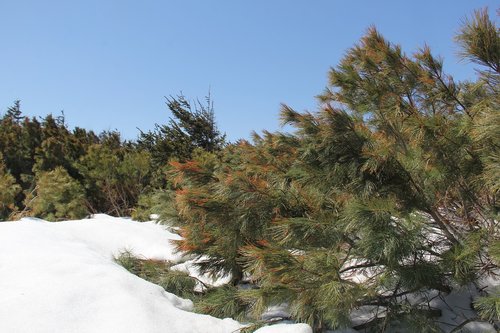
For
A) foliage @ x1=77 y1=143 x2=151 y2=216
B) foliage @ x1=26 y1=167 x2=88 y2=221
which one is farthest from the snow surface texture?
foliage @ x1=77 y1=143 x2=151 y2=216

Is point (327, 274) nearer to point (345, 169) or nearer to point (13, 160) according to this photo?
point (345, 169)

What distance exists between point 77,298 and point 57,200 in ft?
17.5

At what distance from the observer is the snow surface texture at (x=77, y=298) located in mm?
2129

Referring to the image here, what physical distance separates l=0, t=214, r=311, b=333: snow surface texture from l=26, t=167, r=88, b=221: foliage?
11.5 ft

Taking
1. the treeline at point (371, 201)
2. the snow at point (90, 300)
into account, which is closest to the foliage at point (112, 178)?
the snow at point (90, 300)

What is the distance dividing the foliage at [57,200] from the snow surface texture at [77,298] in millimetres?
3506

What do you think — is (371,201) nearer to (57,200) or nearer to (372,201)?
(372,201)

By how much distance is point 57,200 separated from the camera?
7094 mm

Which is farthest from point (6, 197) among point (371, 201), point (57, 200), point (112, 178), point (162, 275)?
point (371, 201)

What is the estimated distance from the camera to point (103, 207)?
845 centimetres

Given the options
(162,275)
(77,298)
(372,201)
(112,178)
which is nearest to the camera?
(372,201)

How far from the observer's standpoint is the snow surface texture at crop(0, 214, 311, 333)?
2.13 metres

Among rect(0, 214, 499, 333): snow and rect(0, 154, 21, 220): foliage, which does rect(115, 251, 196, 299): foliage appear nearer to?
rect(0, 214, 499, 333): snow

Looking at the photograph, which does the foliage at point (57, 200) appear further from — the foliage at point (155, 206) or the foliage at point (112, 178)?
the foliage at point (155, 206)
